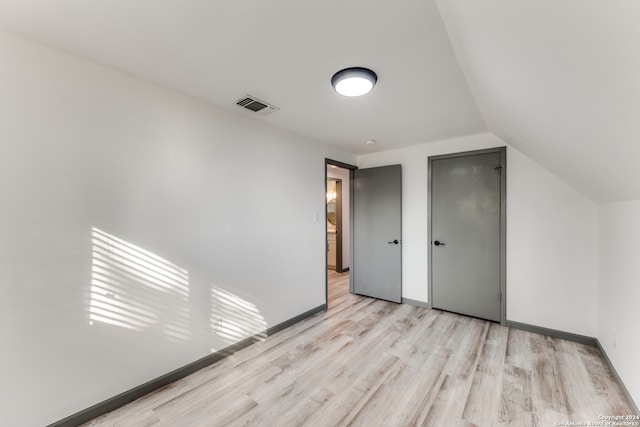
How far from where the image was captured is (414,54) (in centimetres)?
165

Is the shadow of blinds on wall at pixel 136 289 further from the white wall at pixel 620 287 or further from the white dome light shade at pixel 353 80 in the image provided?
the white wall at pixel 620 287

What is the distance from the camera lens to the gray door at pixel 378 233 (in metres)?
3.90

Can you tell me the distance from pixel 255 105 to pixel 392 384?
2.66m

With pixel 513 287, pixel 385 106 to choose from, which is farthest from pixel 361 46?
A: pixel 513 287

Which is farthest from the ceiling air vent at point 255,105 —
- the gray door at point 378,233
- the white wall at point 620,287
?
the white wall at point 620,287

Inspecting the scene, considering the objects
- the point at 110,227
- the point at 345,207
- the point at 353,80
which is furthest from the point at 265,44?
the point at 345,207

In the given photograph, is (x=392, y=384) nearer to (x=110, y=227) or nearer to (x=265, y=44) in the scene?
(x=110, y=227)

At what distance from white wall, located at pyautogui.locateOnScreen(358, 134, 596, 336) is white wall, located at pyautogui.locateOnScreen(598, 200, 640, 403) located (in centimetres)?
13

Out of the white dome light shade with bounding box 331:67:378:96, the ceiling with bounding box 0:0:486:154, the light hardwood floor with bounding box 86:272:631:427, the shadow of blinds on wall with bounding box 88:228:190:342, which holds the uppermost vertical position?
the ceiling with bounding box 0:0:486:154

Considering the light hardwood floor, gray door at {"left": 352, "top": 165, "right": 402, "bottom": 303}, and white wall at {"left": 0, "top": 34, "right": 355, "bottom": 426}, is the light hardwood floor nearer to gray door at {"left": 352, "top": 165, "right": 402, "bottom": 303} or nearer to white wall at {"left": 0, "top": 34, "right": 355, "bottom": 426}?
white wall at {"left": 0, "top": 34, "right": 355, "bottom": 426}

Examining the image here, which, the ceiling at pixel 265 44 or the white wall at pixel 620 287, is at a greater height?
the ceiling at pixel 265 44

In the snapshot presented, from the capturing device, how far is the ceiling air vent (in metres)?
2.28

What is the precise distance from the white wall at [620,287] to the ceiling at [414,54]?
0.21 m

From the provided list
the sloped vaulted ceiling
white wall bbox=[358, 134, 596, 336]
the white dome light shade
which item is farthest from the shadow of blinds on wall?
white wall bbox=[358, 134, 596, 336]
